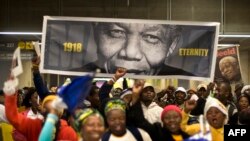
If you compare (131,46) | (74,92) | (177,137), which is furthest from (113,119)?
(131,46)

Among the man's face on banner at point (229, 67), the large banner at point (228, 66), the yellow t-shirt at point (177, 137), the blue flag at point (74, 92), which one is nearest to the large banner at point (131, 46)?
the yellow t-shirt at point (177, 137)

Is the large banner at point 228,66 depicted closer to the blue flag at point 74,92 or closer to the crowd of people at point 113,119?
the crowd of people at point 113,119

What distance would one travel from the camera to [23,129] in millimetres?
4379

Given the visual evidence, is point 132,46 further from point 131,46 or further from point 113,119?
point 113,119

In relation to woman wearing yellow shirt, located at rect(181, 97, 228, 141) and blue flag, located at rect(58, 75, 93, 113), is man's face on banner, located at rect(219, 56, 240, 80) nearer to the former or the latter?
woman wearing yellow shirt, located at rect(181, 97, 228, 141)

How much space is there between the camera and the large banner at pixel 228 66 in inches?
387

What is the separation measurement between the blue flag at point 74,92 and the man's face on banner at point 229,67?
6.92 m

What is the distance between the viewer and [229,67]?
10.0 m

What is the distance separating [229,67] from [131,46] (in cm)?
412

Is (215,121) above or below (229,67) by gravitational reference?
below

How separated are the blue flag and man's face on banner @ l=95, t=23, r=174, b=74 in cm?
310

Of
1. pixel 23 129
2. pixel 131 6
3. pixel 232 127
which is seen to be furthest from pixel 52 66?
pixel 131 6

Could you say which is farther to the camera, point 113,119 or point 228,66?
point 228,66

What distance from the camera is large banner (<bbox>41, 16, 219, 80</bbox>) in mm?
6367
